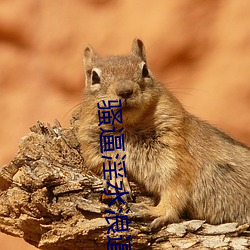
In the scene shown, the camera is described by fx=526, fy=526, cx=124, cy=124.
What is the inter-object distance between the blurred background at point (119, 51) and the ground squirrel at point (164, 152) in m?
0.71

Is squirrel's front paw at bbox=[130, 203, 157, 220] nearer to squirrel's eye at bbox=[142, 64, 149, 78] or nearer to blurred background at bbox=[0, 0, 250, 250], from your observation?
squirrel's eye at bbox=[142, 64, 149, 78]

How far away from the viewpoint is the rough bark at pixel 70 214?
1.37 metres

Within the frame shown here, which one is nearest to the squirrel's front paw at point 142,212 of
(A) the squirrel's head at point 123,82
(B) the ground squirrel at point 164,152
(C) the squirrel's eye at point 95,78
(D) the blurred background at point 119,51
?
(B) the ground squirrel at point 164,152

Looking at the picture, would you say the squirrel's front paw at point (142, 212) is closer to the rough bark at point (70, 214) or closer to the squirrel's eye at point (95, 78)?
the rough bark at point (70, 214)

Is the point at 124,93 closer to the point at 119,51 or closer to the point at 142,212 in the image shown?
the point at 142,212

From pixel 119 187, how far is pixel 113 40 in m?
1.06

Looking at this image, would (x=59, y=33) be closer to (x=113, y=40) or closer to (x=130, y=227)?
(x=113, y=40)

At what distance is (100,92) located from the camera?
1.44 m

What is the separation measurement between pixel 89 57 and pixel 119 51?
2.42 feet

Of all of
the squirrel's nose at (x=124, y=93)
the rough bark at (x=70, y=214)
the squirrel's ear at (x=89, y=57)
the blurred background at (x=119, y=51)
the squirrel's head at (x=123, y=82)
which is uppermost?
the blurred background at (x=119, y=51)

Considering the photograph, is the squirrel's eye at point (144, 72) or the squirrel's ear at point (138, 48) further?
the squirrel's ear at point (138, 48)

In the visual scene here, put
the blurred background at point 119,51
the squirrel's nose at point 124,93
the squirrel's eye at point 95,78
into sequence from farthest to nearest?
1. the blurred background at point 119,51
2. the squirrel's eye at point 95,78
3. the squirrel's nose at point 124,93

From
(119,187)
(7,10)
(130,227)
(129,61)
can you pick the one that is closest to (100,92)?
(129,61)

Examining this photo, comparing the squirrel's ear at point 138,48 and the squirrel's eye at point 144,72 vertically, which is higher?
the squirrel's ear at point 138,48
